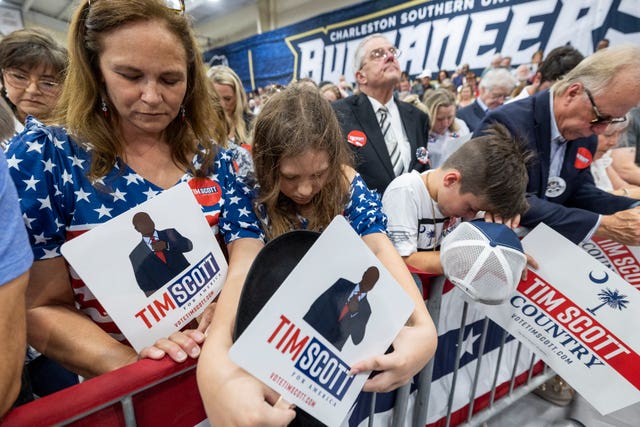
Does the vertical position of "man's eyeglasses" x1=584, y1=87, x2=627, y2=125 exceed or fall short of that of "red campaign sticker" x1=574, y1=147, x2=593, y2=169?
it exceeds it

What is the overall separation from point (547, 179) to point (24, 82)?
2.46m

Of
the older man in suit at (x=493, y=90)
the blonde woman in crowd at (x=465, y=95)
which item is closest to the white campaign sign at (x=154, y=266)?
the older man in suit at (x=493, y=90)

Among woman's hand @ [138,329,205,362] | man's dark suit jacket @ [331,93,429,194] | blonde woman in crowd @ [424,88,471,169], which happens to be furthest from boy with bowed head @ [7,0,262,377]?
blonde woman in crowd @ [424,88,471,169]

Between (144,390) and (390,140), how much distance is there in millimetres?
1985

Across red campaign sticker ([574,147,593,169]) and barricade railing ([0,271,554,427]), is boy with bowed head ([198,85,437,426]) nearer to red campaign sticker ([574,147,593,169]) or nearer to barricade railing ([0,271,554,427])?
barricade railing ([0,271,554,427])

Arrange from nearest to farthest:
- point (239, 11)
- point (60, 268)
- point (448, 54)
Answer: point (60, 268), point (448, 54), point (239, 11)

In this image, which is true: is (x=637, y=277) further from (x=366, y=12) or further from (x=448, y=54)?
(x=366, y=12)

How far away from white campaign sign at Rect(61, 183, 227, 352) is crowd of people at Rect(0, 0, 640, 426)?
2.1 inches

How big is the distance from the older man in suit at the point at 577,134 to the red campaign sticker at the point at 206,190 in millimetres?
1300

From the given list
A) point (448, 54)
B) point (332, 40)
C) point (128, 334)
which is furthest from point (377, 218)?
point (332, 40)

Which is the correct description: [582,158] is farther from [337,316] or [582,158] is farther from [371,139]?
[337,316]

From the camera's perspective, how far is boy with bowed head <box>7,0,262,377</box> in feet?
2.39

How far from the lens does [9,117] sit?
1.25m

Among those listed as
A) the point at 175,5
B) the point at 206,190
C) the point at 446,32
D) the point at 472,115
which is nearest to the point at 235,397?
the point at 206,190
